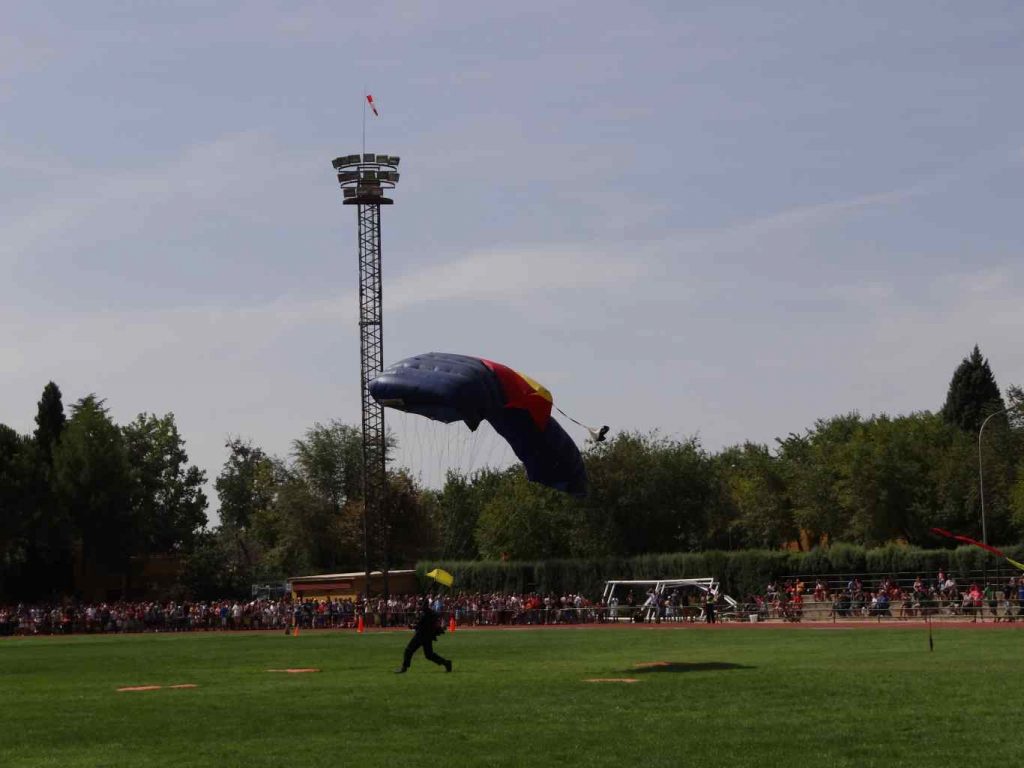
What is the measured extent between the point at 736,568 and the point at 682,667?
41495 mm

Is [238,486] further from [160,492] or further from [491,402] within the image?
[491,402]

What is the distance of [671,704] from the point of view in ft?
61.5

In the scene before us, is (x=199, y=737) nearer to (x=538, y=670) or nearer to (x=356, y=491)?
(x=538, y=670)

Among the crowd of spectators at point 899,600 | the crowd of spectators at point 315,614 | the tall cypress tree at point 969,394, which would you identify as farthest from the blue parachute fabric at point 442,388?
the tall cypress tree at point 969,394

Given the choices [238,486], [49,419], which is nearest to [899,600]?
[49,419]

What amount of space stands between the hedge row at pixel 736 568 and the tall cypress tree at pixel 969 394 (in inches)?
1867

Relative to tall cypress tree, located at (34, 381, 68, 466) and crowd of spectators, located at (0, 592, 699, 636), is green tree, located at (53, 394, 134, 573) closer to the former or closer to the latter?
tall cypress tree, located at (34, 381, 68, 466)

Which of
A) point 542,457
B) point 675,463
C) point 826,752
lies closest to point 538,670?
point 542,457

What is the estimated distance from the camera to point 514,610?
6525 cm

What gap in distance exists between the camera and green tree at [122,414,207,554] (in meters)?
88.9

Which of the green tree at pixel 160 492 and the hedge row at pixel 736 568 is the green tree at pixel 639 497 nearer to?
the hedge row at pixel 736 568

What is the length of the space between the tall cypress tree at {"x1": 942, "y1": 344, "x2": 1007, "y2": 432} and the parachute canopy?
88.0m

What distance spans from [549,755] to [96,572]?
79403 mm

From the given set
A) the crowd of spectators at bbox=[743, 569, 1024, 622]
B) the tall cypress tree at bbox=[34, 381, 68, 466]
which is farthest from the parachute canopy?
the tall cypress tree at bbox=[34, 381, 68, 466]
